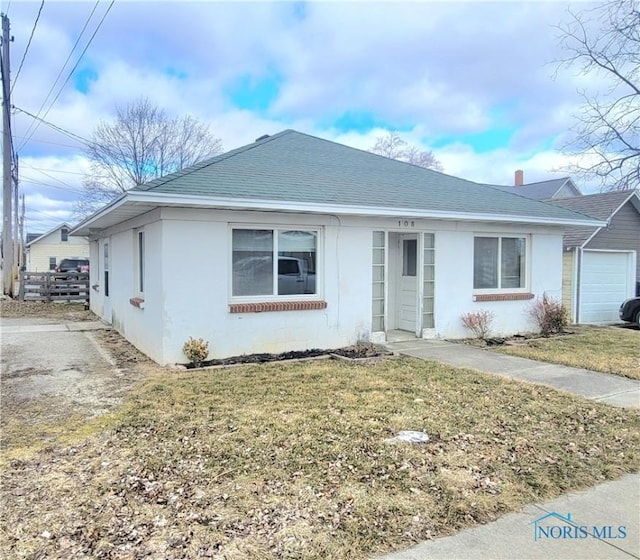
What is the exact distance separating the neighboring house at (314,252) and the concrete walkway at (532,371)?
2.95 ft

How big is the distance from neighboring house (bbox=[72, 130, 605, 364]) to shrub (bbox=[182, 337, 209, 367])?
142mm

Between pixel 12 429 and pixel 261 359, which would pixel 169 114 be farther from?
pixel 12 429

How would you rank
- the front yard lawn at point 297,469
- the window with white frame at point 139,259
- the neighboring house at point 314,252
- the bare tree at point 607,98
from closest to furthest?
the front yard lawn at point 297,469 → the neighboring house at point 314,252 → the window with white frame at point 139,259 → the bare tree at point 607,98

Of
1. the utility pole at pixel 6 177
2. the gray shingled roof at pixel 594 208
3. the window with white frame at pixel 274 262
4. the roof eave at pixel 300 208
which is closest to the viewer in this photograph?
the roof eave at pixel 300 208

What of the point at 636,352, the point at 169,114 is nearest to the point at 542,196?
the point at 636,352

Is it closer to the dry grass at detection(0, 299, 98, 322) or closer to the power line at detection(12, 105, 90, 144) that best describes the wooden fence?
the dry grass at detection(0, 299, 98, 322)

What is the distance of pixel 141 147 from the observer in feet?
102

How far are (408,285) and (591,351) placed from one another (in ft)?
11.9

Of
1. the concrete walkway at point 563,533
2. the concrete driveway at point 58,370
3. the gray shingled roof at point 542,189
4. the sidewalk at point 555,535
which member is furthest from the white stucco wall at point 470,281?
the gray shingled roof at point 542,189

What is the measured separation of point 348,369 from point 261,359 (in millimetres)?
1536

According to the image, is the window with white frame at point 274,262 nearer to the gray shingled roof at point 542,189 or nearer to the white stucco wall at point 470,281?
the white stucco wall at point 470,281

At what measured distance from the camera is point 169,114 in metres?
30.7

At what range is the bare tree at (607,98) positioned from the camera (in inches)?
491

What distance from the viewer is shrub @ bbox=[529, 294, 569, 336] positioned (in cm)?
1106
